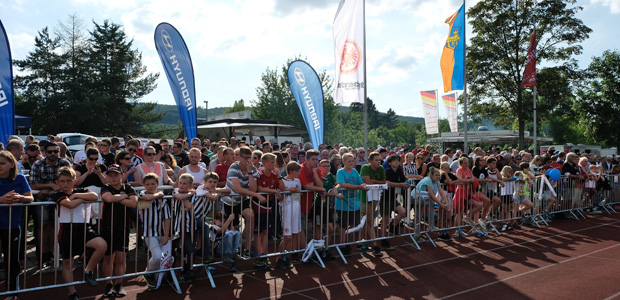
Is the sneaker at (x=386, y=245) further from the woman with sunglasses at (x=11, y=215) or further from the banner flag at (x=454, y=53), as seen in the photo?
the banner flag at (x=454, y=53)

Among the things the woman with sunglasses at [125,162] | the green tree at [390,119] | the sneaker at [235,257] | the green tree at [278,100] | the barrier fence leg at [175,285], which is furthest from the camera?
the green tree at [390,119]

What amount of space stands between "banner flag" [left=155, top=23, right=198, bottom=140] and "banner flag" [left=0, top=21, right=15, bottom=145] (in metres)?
3.58

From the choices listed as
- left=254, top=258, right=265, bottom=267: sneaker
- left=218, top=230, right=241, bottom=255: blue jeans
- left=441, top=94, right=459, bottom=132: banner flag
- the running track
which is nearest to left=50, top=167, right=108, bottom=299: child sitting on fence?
the running track

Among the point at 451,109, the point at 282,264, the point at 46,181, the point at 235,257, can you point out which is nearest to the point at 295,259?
the point at 282,264

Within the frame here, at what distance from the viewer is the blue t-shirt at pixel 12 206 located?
16.2ft

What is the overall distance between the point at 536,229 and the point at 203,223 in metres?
8.42

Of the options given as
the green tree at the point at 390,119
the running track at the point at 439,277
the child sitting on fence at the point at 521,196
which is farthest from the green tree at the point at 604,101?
the green tree at the point at 390,119

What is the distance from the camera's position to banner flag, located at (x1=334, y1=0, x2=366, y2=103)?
42.8 ft

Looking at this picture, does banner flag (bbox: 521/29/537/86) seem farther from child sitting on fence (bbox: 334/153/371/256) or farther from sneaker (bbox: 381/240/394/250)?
child sitting on fence (bbox: 334/153/371/256)

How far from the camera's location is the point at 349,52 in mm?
13203

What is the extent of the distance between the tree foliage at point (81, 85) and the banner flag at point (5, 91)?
31.9 m

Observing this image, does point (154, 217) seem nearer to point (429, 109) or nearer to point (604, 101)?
point (429, 109)

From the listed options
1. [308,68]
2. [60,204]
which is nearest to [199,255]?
[60,204]

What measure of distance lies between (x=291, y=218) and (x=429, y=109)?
60.5ft
